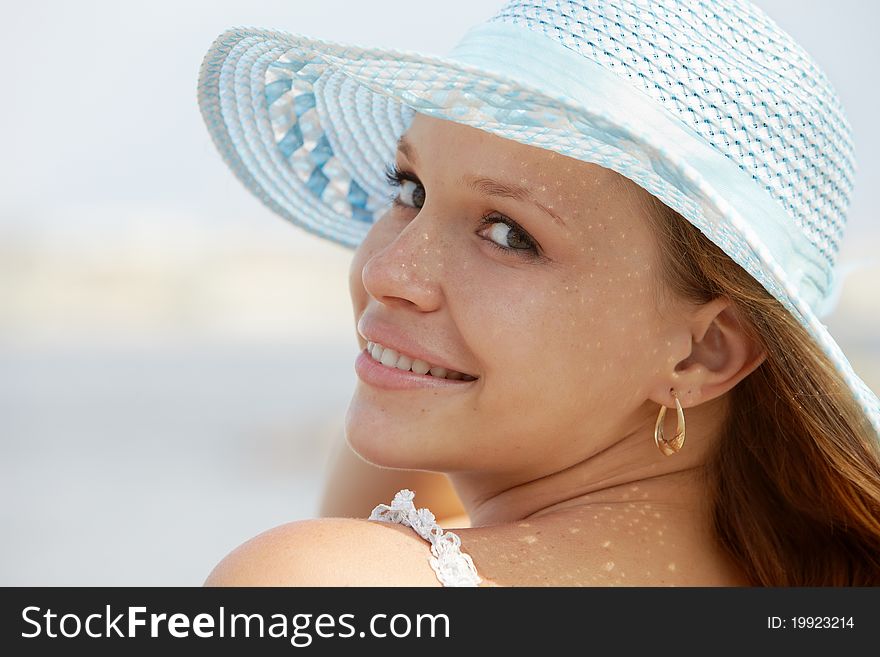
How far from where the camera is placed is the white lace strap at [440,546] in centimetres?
91

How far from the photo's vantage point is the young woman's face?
1.08 m

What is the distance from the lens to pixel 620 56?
1.04 metres

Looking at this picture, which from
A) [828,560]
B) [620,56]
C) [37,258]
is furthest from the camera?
[37,258]

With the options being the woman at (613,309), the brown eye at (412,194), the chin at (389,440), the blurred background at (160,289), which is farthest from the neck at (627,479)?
the blurred background at (160,289)

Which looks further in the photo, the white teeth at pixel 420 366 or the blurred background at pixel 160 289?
the blurred background at pixel 160 289

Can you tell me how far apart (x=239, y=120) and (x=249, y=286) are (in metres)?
6.50

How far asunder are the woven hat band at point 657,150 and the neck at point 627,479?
24 centimetres

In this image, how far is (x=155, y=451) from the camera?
4863 millimetres

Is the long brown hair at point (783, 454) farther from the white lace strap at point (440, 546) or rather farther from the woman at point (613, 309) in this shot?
the white lace strap at point (440, 546)

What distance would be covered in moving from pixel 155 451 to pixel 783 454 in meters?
4.06

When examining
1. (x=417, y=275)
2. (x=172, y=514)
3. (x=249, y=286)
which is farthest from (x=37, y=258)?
(x=417, y=275)

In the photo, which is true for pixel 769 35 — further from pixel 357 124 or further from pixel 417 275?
pixel 357 124

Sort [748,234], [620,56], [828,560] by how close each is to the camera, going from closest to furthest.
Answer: [748,234] < [620,56] < [828,560]

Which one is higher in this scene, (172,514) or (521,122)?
(172,514)
